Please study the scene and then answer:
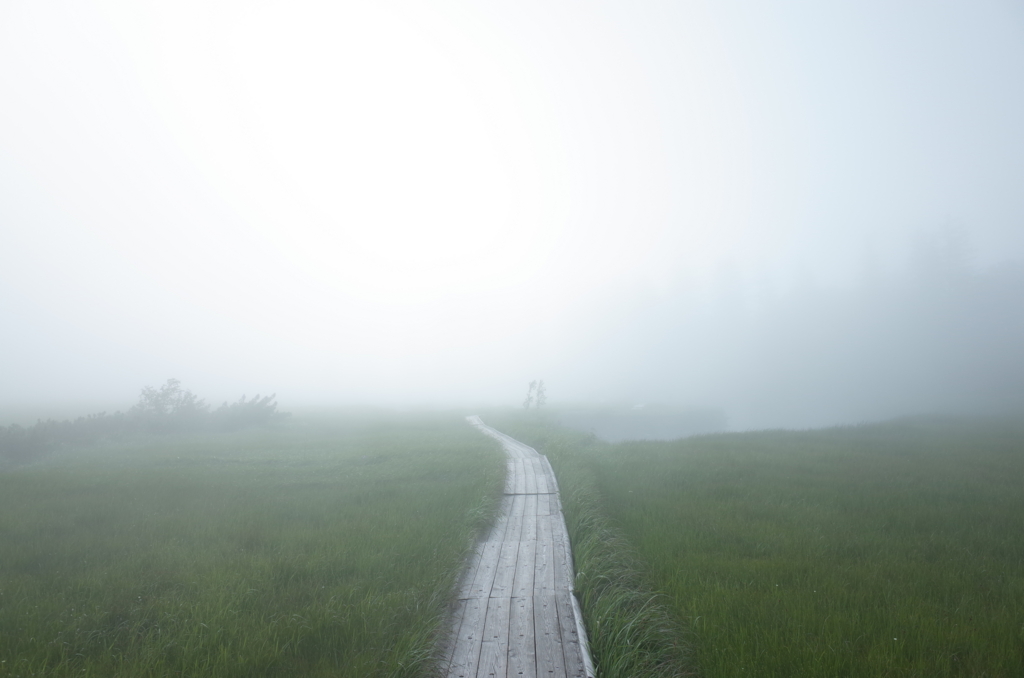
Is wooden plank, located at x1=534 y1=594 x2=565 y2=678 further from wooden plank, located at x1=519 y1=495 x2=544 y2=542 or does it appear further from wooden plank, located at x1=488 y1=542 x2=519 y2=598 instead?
wooden plank, located at x1=519 y1=495 x2=544 y2=542

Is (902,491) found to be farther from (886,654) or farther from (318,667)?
(318,667)

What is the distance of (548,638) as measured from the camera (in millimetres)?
5855

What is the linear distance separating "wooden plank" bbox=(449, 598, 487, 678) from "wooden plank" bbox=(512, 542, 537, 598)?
25.8 inches

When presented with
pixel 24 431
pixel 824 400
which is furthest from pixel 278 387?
pixel 824 400

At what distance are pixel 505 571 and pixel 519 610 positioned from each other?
151cm

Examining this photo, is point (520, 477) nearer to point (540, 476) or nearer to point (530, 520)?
point (540, 476)

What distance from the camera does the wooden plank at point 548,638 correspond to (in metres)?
5.15

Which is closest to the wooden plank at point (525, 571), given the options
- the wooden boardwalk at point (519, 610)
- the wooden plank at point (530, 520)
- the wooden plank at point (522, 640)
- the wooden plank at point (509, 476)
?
the wooden boardwalk at point (519, 610)

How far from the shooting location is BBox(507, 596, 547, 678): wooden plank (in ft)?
16.8

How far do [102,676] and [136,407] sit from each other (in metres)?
40.9

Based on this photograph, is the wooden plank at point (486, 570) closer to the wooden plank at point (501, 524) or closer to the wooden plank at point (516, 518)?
the wooden plank at point (501, 524)

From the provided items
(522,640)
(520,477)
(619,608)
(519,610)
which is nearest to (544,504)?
(520,477)

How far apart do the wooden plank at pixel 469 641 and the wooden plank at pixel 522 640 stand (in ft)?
1.36

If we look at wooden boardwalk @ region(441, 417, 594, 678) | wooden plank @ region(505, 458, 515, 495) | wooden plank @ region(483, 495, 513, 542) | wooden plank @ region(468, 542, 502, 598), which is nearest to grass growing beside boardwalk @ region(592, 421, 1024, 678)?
wooden boardwalk @ region(441, 417, 594, 678)
